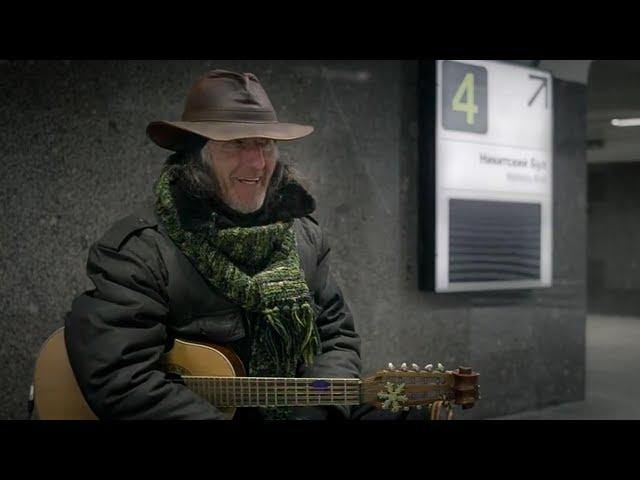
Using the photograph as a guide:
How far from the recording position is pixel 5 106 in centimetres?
270

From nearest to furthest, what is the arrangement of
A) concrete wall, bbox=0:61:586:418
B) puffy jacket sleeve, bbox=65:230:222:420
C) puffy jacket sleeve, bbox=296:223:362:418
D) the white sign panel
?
puffy jacket sleeve, bbox=65:230:222:420, puffy jacket sleeve, bbox=296:223:362:418, concrete wall, bbox=0:61:586:418, the white sign panel

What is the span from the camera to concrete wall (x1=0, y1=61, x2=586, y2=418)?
274cm

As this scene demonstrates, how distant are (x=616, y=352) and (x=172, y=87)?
376cm

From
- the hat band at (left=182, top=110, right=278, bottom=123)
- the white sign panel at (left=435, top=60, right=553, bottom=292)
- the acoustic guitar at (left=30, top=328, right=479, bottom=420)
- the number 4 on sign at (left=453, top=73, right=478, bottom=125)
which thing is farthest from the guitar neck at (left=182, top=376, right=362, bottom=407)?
the number 4 on sign at (left=453, top=73, right=478, bottom=125)

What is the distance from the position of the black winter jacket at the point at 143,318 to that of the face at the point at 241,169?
5 cm

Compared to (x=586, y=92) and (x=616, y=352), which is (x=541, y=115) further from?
(x=616, y=352)

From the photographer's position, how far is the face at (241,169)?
6.96 ft

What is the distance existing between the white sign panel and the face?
1624mm

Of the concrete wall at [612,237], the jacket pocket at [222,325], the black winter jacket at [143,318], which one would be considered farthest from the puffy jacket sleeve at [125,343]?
the concrete wall at [612,237]

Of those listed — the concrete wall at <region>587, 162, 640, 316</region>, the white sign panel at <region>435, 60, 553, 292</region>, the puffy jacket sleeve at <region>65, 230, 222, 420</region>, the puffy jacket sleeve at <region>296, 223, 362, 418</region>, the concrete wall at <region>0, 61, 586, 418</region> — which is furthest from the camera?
the concrete wall at <region>587, 162, 640, 316</region>

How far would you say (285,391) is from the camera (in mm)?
2098

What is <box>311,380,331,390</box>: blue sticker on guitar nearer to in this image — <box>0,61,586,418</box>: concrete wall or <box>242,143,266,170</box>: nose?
<box>242,143,266,170</box>: nose

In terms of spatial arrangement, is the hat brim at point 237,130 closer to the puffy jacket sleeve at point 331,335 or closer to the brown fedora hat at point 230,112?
the brown fedora hat at point 230,112
